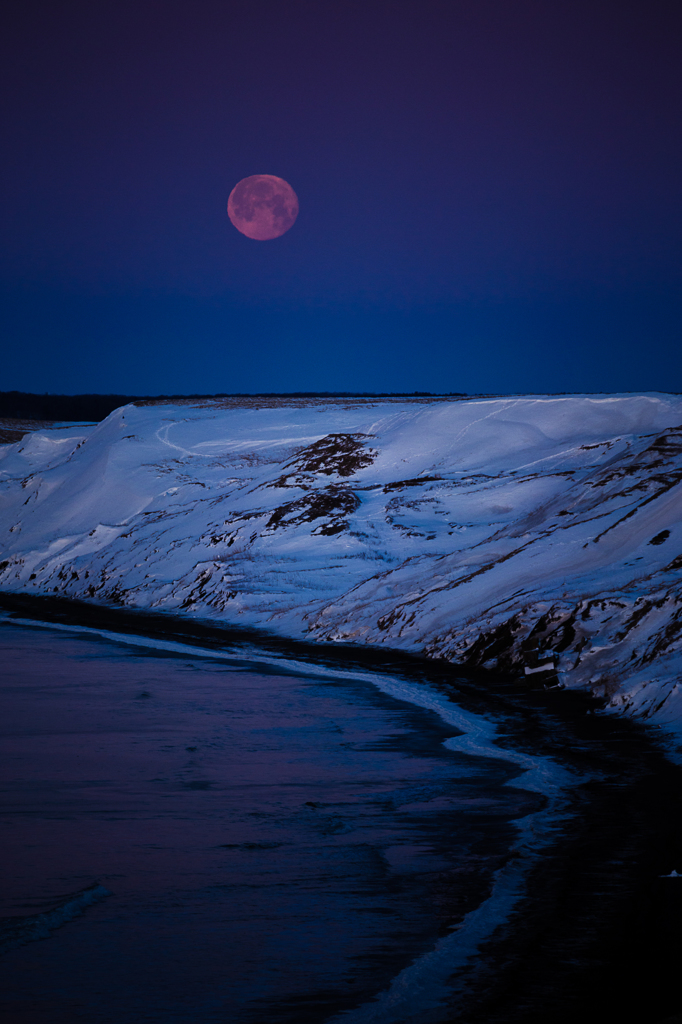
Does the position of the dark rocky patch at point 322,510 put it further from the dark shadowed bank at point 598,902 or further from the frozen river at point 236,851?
the dark shadowed bank at point 598,902

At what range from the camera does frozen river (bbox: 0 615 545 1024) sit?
438cm

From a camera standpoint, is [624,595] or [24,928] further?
[624,595]

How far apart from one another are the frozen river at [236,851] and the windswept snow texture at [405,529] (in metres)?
4.20

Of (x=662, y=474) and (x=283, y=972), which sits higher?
(x=662, y=474)

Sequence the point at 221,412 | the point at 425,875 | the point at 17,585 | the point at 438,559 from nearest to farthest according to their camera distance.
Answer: the point at 425,875, the point at 438,559, the point at 17,585, the point at 221,412

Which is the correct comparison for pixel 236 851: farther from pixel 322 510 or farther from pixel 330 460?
pixel 330 460

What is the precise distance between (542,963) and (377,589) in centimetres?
1794

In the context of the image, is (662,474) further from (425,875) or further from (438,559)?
(425,875)

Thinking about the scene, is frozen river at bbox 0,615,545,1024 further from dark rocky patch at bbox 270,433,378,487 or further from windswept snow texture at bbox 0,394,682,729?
dark rocky patch at bbox 270,433,378,487

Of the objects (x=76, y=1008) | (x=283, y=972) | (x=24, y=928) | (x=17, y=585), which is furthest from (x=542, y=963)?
(x=17, y=585)

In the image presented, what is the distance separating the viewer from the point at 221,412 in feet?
178

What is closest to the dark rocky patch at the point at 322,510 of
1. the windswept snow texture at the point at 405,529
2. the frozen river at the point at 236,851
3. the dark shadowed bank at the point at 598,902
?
the windswept snow texture at the point at 405,529

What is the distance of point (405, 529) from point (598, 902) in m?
22.3

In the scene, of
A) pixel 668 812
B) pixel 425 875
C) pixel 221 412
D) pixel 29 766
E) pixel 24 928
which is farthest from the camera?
pixel 221 412
